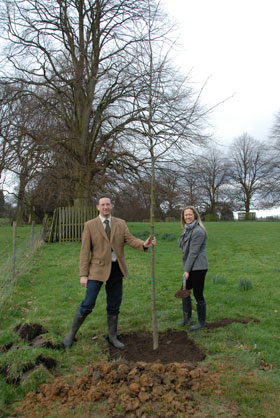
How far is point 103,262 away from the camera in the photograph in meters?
4.14

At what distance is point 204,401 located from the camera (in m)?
2.76

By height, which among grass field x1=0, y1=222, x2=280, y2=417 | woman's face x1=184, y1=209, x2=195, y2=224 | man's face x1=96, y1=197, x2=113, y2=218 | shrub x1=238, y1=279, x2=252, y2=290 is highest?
man's face x1=96, y1=197, x2=113, y2=218

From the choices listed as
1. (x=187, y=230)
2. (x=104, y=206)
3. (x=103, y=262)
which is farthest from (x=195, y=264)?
(x=104, y=206)

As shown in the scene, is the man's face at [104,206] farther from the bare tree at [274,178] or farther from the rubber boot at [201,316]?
the bare tree at [274,178]

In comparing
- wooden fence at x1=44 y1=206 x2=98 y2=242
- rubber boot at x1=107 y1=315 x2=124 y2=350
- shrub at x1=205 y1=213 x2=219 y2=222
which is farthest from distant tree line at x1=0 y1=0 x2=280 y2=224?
shrub at x1=205 y1=213 x2=219 y2=222

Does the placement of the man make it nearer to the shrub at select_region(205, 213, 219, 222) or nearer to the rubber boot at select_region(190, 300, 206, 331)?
the rubber boot at select_region(190, 300, 206, 331)

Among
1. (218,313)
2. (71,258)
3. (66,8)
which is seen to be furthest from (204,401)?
(66,8)

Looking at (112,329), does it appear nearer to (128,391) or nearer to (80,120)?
(128,391)

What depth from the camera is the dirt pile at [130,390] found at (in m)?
2.67

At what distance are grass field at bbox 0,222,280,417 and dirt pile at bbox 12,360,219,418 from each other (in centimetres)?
16

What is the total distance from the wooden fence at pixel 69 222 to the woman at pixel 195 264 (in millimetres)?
11808

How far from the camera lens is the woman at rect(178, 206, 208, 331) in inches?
183

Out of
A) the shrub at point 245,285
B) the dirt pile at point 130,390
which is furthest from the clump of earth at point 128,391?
the shrub at point 245,285

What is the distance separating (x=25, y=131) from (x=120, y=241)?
1141 cm
